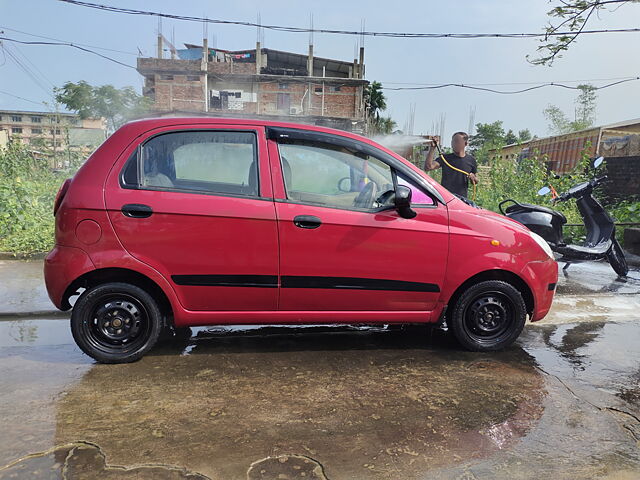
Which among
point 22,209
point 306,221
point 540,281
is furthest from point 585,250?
point 22,209

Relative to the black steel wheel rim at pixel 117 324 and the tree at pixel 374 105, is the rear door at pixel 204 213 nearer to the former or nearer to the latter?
the black steel wheel rim at pixel 117 324

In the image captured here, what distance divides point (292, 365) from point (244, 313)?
0.53m

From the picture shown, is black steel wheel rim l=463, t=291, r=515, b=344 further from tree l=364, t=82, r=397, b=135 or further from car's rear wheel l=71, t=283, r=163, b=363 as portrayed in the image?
tree l=364, t=82, r=397, b=135

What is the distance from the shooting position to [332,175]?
3.36 meters

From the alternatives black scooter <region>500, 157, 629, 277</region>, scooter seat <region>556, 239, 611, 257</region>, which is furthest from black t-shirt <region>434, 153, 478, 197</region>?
scooter seat <region>556, 239, 611, 257</region>

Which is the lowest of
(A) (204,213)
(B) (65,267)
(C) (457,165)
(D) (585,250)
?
(D) (585,250)

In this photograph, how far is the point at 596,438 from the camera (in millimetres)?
2408

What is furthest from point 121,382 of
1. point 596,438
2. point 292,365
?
point 596,438

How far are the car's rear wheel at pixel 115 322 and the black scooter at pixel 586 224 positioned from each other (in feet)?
15.1

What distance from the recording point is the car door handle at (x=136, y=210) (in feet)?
9.76

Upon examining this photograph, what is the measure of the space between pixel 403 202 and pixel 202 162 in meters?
1.49

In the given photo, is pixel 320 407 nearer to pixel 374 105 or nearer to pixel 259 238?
pixel 259 238

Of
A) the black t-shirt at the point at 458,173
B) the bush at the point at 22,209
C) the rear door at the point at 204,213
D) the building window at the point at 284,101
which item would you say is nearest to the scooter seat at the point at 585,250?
the black t-shirt at the point at 458,173

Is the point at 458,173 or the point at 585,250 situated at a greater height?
the point at 458,173
